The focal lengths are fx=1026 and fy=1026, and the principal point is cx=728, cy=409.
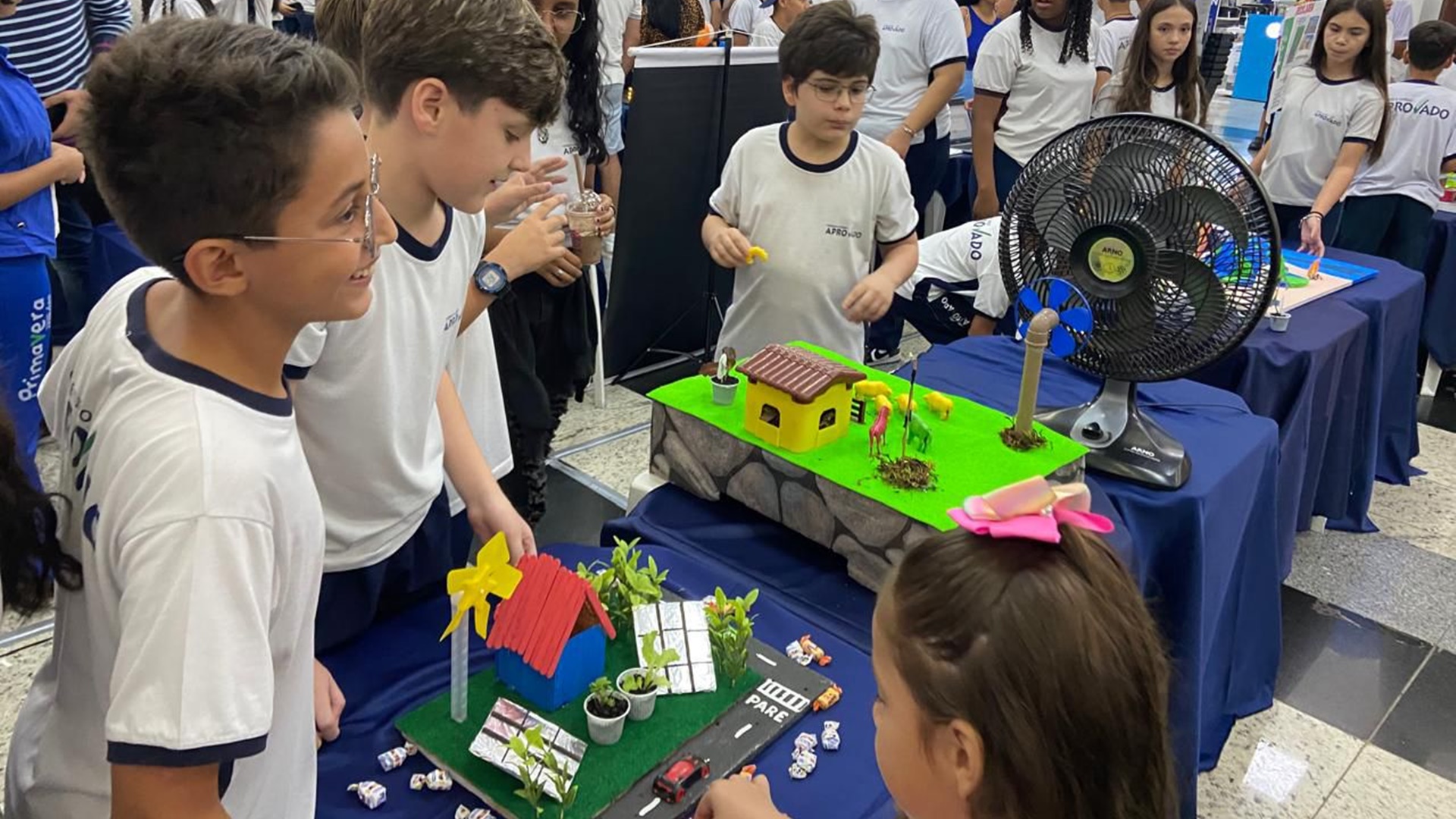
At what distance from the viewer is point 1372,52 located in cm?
368

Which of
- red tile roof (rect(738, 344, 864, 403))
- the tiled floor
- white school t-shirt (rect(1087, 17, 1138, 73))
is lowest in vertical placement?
the tiled floor

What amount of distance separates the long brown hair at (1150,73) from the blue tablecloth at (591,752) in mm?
2931

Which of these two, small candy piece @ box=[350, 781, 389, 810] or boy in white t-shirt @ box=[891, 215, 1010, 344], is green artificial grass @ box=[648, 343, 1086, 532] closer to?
small candy piece @ box=[350, 781, 389, 810]

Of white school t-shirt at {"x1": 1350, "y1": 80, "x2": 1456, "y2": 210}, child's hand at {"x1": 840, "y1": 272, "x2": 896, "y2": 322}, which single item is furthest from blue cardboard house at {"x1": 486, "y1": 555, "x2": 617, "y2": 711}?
white school t-shirt at {"x1": 1350, "y1": 80, "x2": 1456, "y2": 210}

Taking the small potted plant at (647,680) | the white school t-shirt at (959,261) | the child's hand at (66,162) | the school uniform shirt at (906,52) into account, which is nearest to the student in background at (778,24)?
the school uniform shirt at (906,52)

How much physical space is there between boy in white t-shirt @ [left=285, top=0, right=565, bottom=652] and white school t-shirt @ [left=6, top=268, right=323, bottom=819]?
1.04 feet

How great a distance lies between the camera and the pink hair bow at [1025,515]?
850 mm

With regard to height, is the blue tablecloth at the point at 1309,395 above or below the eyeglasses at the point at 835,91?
below

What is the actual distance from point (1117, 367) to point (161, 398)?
1.51 m

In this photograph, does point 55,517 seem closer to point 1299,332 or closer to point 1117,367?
point 1117,367

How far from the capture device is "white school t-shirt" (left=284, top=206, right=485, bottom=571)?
121cm

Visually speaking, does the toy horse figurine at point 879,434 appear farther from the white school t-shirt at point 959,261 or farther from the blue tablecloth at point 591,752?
the white school t-shirt at point 959,261

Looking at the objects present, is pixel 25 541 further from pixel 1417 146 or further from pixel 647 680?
pixel 1417 146

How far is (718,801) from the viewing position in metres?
0.96
